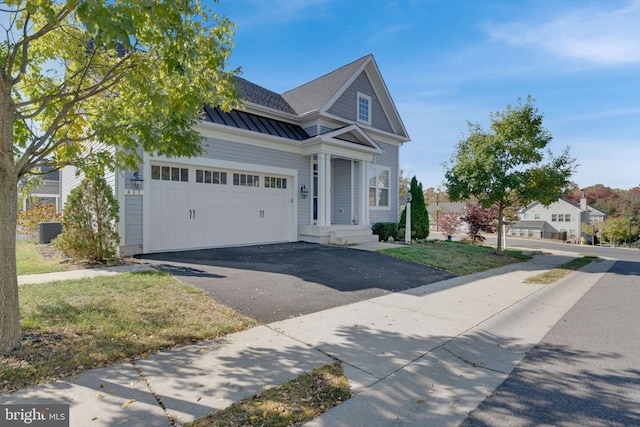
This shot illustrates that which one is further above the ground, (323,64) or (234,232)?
(323,64)

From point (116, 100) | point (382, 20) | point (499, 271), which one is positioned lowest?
point (499, 271)

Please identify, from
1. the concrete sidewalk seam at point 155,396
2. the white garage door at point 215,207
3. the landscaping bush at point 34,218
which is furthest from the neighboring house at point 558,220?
the concrete sidewalk seam at point 155,396

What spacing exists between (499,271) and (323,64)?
13246 mm

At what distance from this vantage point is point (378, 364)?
3.36 m

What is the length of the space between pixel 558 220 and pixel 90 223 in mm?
63277

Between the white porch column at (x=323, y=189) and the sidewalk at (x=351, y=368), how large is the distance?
276 inches

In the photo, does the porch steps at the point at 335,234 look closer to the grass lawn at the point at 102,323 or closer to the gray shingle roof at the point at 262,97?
the gray shingle roof at the point at 262,97

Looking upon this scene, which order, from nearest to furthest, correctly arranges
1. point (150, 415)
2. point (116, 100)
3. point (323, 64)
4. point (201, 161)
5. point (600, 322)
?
point (150, 415), point (116, 100), point (600, 322), point (201, 161), point (323, 64)

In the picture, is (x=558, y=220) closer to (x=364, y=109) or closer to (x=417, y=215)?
(x=417, y=215)

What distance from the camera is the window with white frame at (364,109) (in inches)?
603

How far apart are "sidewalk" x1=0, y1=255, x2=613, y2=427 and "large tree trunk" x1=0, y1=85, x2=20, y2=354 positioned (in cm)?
108

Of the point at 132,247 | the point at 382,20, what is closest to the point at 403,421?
the point at 132,247

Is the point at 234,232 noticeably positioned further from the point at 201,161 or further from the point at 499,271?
the point at 499,271

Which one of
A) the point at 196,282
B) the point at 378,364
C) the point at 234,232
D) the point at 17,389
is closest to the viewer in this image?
the point at 17,389
